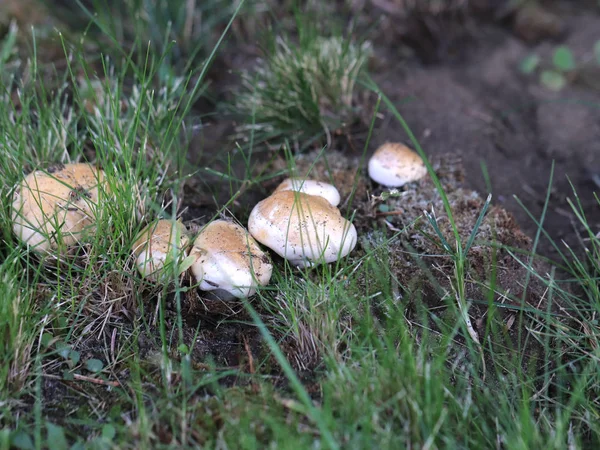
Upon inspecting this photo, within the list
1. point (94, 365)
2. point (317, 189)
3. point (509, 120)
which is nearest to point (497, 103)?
point (509, 120)

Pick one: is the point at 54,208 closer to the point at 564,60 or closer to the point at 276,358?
the point at 276,358

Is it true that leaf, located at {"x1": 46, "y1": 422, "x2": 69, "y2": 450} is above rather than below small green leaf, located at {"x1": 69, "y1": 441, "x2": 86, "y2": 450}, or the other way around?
above

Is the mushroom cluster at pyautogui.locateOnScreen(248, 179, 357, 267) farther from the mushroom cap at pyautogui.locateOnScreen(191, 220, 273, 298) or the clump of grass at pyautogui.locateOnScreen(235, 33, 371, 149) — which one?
the clump of grass at pyautogui.locateOnScreen(235, 33, 371, 149)

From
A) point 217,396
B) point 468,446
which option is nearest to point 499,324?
point 468,446

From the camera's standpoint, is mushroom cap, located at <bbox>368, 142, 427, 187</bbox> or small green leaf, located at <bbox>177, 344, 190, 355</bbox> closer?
small green leaf, located at <bbox>177, 344, 190, 355</bbox>

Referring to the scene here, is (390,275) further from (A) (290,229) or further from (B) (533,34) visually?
(B) (533,34)

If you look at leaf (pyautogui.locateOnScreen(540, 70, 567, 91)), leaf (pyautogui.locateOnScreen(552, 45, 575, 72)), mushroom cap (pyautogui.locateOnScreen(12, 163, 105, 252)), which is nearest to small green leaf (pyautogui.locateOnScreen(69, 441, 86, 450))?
mushroom cap (pyautogui.locateOnScreen(12, 163, 105, 252))

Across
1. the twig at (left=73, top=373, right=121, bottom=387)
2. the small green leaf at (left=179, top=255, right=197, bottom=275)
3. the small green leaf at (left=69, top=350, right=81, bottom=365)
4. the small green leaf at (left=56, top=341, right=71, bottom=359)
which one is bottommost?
the twig at (left=73, top=373, right=121, bottom=387)
